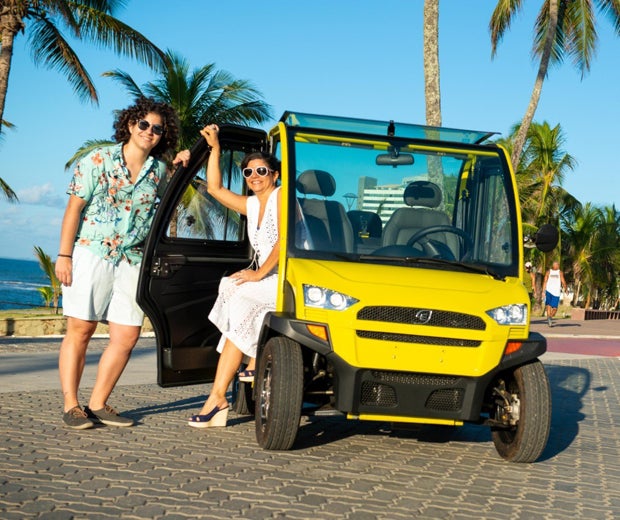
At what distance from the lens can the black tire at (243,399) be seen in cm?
809

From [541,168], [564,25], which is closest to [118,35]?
[564,25]

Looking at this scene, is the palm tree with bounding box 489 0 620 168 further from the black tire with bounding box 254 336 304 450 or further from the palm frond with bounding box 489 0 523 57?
the black tire with bounding box 254 336 304 450

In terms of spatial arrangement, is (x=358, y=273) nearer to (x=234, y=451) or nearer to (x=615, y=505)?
(x=234, y=451)

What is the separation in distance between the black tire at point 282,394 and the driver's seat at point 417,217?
3.65 feet

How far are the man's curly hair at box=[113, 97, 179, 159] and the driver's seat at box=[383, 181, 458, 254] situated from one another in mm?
1749

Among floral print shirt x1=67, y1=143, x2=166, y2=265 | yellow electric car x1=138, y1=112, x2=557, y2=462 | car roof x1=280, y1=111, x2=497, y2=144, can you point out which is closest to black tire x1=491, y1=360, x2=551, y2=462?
yellow electric car x1=138, y1=112, x2=557, y2=462

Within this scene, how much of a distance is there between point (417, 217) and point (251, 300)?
1.29 metres

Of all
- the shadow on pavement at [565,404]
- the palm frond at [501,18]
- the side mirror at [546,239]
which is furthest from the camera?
the palm frond at [501,18]

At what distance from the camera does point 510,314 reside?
6426 mm

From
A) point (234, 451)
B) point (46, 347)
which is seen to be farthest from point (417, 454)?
point (46, 347)

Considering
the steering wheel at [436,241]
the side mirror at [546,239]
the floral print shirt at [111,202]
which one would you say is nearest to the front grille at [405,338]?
the steering wheel at [436,241]

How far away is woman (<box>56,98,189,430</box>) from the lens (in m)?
6.94

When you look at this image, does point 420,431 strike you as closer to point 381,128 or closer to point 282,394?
point 282,394

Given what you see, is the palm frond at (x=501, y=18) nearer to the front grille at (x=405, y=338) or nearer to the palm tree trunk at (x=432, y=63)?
the palm tree trunk at (x=432, y=63)
